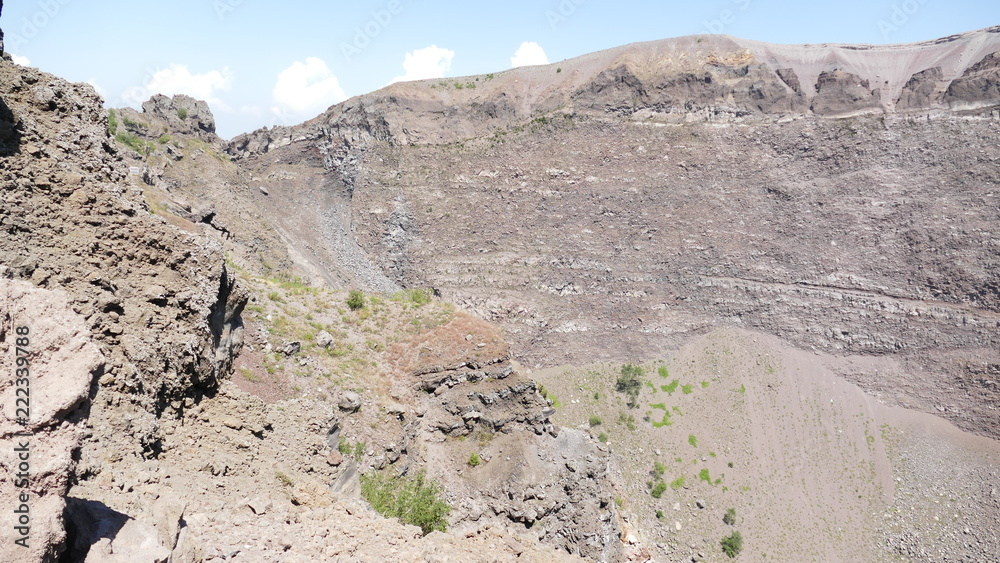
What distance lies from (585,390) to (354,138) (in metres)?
30.7

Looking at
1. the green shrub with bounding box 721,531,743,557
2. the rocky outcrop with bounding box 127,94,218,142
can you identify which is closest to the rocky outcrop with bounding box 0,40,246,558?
the green shrub with bounding box 721,531,743,557

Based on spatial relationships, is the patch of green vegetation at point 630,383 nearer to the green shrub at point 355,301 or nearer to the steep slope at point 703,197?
the steep slope at point 703,197

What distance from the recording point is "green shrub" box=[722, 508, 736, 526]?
30.7m

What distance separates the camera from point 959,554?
29.0 metres

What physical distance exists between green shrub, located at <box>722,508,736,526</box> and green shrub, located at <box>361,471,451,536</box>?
1983cm

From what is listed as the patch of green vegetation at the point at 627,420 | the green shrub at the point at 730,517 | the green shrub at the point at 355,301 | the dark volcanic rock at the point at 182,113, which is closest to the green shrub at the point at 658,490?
the green shrub at the point at 730,517

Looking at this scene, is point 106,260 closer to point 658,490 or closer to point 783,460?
point 658,490

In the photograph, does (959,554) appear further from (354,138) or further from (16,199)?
(354,138)

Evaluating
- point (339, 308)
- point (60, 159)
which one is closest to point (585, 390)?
point (339, 308)

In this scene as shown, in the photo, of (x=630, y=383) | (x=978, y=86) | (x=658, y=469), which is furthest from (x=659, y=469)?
(x=978, y=86)

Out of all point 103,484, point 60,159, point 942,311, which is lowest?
point 942,311

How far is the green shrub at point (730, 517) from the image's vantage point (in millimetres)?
30672

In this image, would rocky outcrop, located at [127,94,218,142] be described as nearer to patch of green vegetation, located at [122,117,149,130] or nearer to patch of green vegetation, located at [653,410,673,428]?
patch of green vegetation, located at [122,117,149,130]

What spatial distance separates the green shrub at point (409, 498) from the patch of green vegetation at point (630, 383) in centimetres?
2093
